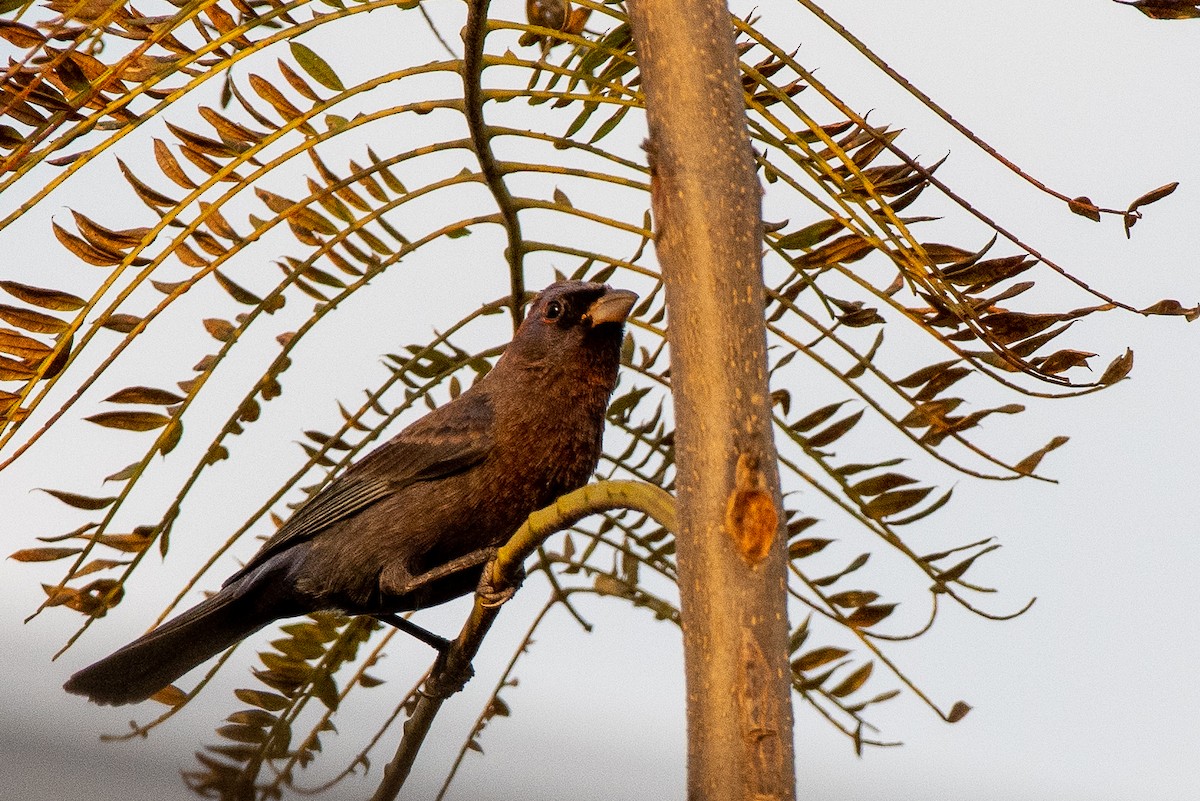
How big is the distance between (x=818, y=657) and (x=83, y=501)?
1.51 metres

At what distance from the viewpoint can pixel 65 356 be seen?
6.96 ft

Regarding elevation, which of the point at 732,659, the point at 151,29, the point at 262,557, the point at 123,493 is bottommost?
the point at 732,659

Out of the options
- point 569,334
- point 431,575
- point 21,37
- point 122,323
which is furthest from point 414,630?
point 21,37

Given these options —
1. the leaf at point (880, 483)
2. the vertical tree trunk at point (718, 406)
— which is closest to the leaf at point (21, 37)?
the vertical tree trunk at point (718, 406)

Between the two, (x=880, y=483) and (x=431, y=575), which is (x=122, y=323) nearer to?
(x=431, y=575)

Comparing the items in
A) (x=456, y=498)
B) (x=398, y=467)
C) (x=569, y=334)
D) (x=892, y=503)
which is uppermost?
(x=569, y=334)

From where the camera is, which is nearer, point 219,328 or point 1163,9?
point 1163,9

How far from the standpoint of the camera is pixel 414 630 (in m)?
3.14

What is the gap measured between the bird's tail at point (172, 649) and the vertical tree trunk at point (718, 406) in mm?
1581

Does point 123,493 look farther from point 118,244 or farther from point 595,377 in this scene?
point 595,377

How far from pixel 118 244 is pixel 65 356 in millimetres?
222

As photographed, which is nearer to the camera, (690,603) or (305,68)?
(690,603)

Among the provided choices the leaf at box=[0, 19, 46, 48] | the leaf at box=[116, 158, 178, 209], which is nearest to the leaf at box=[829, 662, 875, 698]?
the leaf at box=[116, 158, 178, 209]

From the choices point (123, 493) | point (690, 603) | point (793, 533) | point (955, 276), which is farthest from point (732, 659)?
point (123, 493)
